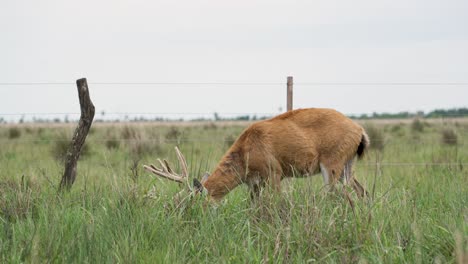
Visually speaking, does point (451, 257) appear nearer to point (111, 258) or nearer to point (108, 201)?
point (111, 258)

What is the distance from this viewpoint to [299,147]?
24.7 feet

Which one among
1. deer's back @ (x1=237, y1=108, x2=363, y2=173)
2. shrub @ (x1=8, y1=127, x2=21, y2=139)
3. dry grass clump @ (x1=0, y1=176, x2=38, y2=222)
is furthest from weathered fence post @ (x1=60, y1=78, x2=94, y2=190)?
shrub @ (x1=8, y1=127, x2=21, y2=139)

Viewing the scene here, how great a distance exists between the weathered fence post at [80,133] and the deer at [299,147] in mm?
1586

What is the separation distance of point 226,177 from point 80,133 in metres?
1.71

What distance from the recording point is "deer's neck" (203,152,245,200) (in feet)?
22.1

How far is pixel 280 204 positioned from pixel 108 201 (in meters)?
1.43

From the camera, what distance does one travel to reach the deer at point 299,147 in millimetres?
7293

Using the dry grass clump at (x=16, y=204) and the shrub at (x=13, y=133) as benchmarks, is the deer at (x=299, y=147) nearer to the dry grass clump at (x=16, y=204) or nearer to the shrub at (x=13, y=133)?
the dry grass clump at (x=16, y=204)

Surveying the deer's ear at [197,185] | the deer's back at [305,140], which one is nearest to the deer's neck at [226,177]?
the deer's back at [305,140]

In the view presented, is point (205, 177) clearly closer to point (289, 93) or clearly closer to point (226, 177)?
point (226, 177)

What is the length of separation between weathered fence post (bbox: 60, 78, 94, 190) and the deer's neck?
1.50 metres

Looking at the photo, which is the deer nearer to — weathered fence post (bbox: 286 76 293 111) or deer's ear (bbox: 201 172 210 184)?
deer's ear (bbox: 201 172 210 184)

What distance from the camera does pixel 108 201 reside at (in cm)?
539

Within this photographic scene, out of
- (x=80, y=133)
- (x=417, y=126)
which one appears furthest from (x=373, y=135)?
(x=417, y=126)
